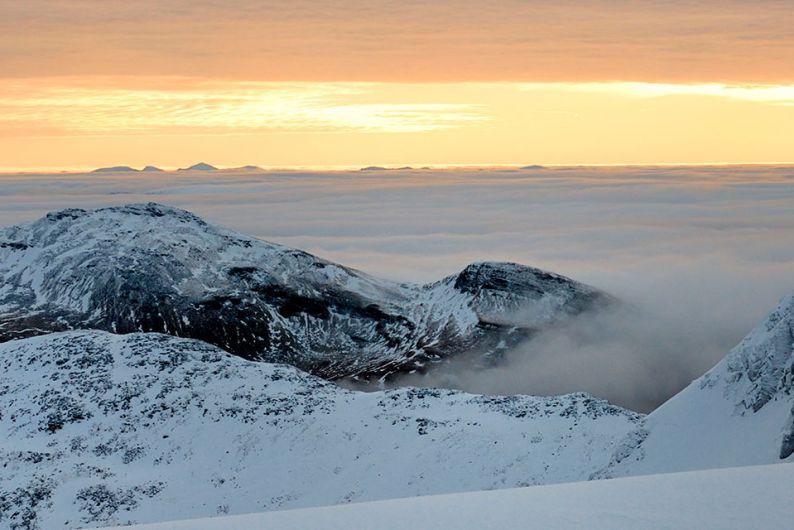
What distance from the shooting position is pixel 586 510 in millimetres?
15211

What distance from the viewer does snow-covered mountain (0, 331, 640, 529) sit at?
58.2 metres

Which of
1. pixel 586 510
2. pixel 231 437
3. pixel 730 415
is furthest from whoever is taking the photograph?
pixel 231 437

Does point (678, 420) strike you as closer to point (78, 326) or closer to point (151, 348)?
point (151, 348)

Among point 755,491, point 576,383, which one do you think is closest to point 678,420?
point 755,491

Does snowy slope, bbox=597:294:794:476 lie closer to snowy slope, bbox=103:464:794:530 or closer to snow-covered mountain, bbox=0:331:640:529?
snow-covered mountain, bbox=0:331:640:529

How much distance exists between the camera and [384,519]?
15.3m

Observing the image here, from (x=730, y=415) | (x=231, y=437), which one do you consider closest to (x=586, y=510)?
(x=730, y=415)

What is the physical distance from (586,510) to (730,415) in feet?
115

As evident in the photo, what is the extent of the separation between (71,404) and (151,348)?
11554mm

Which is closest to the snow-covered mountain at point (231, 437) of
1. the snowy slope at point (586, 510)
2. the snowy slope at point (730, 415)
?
the snowy slope at point (730, 415)

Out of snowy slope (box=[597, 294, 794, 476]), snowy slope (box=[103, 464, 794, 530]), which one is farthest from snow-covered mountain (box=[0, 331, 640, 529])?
snowy slope (box=[103, 464, 794, 530])

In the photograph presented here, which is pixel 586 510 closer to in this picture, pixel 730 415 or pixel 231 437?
pixel 730 415

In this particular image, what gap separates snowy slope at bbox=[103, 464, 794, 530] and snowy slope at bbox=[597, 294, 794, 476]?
2701 centimetres

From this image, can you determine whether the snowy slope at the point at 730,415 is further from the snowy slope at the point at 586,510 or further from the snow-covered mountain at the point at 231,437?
the snowy slope at the point at 586,510
